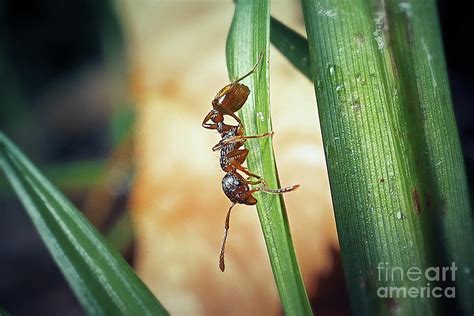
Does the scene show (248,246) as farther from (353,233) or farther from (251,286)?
(353,233)

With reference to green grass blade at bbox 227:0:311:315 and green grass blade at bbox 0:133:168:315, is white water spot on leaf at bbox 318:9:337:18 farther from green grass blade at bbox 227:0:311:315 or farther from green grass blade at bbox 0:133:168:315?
green grass blade at bbox 0:133:168:315

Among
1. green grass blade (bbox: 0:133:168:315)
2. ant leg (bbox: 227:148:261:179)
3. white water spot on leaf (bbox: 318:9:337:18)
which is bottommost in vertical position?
green grass blade (bbox: 0:133:168:315)

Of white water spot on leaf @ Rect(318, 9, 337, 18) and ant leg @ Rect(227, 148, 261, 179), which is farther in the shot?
ant leg @ Rect(227, 148, 261, 179)

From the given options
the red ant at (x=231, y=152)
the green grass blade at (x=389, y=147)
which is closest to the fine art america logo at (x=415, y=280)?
Answer: the green grass blade at (x=389, y=147)

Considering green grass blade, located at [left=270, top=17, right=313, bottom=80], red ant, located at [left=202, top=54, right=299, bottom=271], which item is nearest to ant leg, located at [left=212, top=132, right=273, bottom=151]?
red ant, located at [left=202, top=54, right=299, bottom=271]

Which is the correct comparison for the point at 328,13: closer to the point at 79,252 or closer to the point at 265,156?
the point at 265,156

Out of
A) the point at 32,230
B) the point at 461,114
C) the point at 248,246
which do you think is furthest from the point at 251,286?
the point at 32,230

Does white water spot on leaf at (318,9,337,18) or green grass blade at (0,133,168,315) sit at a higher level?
white water spot on leaf at (318,9,337,18)
